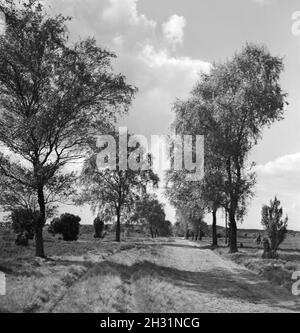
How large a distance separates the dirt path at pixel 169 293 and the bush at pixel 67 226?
43.8 m

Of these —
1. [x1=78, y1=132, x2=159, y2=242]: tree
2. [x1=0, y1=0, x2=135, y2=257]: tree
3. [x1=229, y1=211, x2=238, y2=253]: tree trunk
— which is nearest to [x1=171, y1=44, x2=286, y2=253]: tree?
[x1=229, y1=211, x2=238, y2=253]: tree trunk

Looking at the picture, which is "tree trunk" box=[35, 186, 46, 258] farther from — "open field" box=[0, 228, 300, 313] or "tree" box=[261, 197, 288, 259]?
"tree" box=[261, 197, 288, 259]

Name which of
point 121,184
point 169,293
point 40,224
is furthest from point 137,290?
point 121,184

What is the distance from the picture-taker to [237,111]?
41.4 meters

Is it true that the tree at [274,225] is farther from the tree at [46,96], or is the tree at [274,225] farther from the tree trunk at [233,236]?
the tree at [46,96]

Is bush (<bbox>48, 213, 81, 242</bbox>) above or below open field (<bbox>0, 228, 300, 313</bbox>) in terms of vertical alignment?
above

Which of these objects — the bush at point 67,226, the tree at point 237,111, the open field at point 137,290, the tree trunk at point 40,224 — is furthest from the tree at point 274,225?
the bush at point 67,226

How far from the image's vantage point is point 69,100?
98.3ft

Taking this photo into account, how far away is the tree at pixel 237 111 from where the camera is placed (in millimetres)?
40969

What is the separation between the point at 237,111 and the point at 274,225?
9.91 m

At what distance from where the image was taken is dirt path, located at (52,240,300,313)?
48.9ft

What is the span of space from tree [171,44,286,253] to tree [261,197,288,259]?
316cm

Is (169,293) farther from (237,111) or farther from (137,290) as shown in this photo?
(237,111)

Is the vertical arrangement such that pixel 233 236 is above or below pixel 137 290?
above
